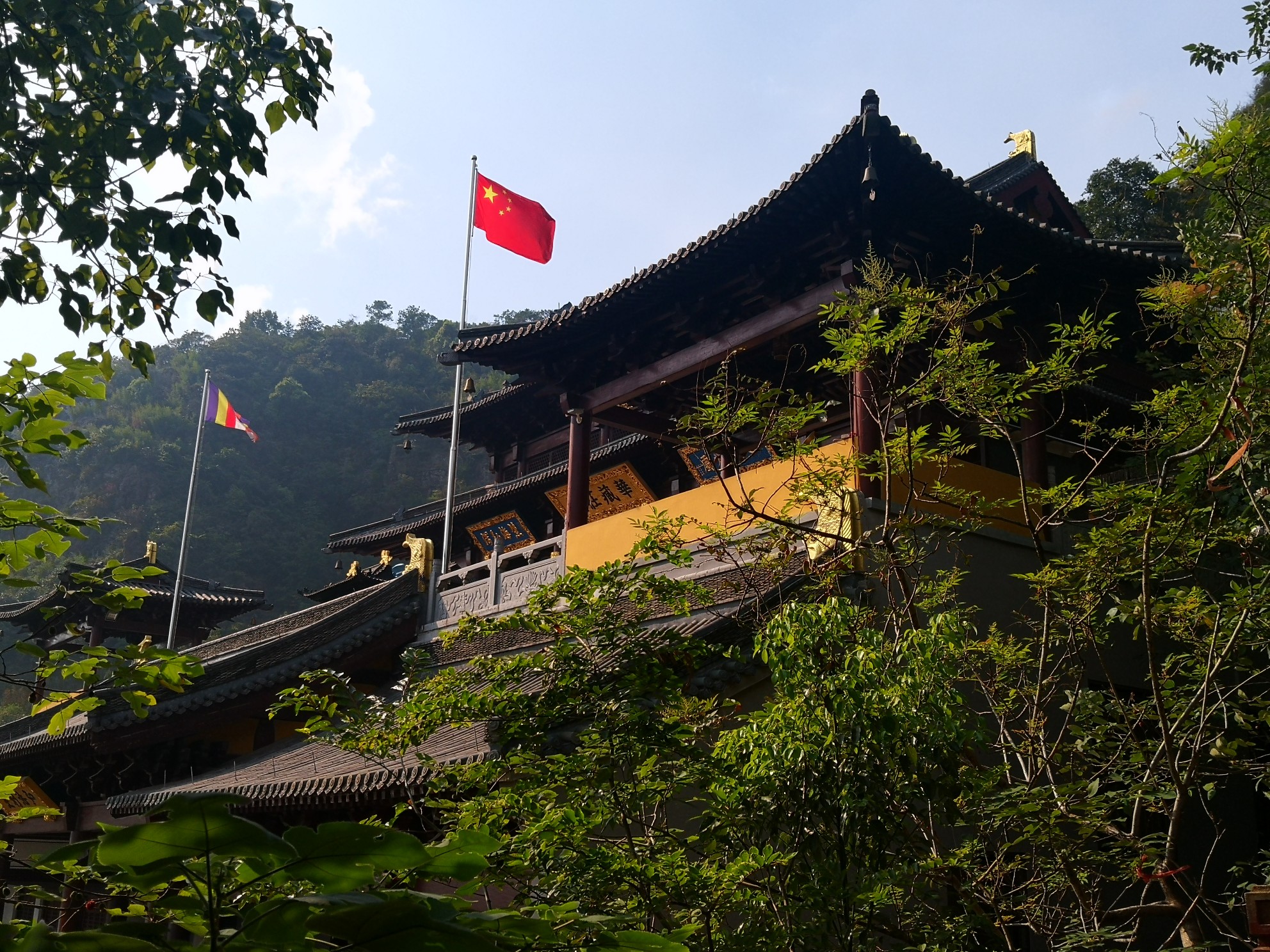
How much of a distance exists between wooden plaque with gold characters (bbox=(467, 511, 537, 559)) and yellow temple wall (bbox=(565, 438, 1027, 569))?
746 cm

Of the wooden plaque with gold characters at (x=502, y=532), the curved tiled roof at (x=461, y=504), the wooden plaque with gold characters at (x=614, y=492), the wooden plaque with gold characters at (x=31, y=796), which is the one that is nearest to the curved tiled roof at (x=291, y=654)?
the curved tiled roof at (x=461, y=504)

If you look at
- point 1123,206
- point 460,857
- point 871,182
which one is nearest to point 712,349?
point 871,182

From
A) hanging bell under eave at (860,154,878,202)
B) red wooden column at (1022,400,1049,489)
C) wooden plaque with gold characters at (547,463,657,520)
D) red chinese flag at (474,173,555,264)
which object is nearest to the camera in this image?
hanging bell under eave at (860,154,878,202)

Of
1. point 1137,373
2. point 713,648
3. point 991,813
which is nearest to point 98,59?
point 713,648

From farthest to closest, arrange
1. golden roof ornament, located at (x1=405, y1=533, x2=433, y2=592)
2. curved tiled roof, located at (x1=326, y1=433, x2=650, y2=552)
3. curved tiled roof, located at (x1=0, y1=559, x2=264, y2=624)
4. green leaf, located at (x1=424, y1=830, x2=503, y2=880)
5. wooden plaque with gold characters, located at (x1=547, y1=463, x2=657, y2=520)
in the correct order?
curved tiled roof, located at (x1=0, y1=559, x2=264, y2=624) → wooden plaque with gold characters, located at (x1=547, y1=463, x2=657, y2=520) → curved tiled roof, located at (x1=326, y1=433, x2=650, y2=552) → golden roof ornament, located at (x1=405, y1=533, x2=433, y2=592) → green leaf, located at (x1=424, y1=830, x2=503, y2=880)

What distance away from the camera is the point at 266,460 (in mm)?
44250

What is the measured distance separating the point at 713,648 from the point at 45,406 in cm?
248

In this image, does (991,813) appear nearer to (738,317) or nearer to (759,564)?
(759,564)

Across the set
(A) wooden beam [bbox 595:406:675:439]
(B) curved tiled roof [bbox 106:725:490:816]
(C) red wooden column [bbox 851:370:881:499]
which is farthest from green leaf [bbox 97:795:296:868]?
(A) wooden beam [bbox 595:406:675:439]

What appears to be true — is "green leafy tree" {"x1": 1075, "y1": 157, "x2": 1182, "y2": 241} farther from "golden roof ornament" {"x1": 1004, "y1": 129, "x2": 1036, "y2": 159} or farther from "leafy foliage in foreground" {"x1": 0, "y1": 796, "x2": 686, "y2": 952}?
"leafy foliage in foreground" {"x1": 0, "y1": 796, "x2": 686, "y2": 952}

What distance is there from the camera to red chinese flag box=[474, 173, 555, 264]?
1416 cm

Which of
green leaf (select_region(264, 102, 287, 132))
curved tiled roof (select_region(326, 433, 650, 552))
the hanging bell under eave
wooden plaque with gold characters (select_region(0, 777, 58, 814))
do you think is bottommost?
wooden plaque with gold characters (select_region(0, 777, 58, 814))

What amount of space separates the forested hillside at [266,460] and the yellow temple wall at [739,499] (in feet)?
101

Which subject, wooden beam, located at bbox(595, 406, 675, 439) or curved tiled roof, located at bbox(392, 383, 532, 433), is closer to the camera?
wooden beam, located at bbox(595, 406, 675, 439)
